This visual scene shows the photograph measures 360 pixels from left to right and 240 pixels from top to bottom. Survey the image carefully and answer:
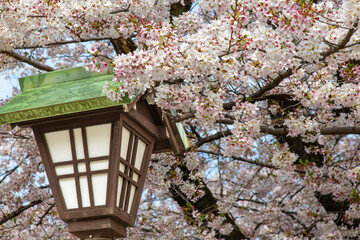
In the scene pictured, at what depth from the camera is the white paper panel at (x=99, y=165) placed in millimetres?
2318

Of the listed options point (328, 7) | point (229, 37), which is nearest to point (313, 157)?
point (328, 7)

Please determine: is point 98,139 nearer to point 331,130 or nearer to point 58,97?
point 58,97

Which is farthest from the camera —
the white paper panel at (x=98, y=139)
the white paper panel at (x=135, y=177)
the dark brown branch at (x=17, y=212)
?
the dark brown branch at (x=17, y=212)

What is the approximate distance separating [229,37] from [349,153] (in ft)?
16.3

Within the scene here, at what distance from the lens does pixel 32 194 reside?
20.9 ft

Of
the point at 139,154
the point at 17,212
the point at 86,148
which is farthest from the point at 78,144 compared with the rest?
the point at 17,212

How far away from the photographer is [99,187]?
2.31 metres

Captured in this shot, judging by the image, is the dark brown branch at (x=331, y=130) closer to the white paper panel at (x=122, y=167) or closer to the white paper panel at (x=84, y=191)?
the white paper panel at (x=122, y=167)

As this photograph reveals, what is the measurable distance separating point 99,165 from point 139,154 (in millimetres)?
302

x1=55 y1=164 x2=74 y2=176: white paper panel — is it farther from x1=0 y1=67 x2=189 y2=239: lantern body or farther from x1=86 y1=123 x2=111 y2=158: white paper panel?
x1=86 y1=123 x2=111 y2=158: white paper panel

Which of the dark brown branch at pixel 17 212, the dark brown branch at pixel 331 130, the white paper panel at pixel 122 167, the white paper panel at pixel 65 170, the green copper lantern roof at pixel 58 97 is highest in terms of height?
the dark brown branch at pixel 17 212

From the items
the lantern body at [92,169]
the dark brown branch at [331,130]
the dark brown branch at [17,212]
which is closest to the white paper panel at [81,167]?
the lantern body at [92,169]

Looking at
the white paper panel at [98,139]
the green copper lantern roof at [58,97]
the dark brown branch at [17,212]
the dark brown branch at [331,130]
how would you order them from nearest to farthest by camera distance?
the green copper lantern roof at [58,97]
the white paper panel at [98,139]
the dark brown branch at [331,130]
the dark brown branch at [17,212]

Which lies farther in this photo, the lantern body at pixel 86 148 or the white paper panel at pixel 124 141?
the white paper panel at pixel 124 141
